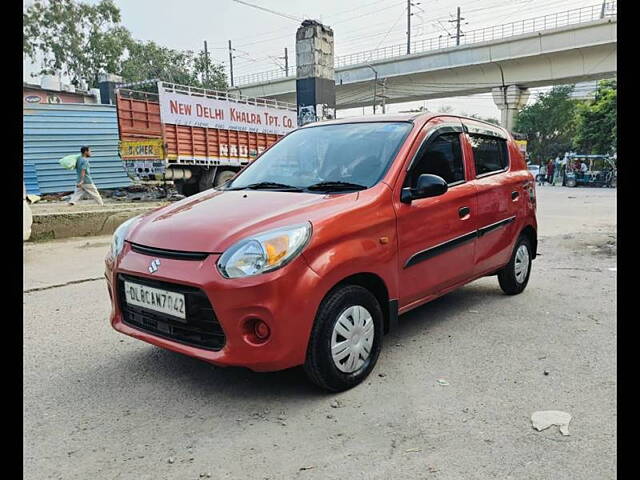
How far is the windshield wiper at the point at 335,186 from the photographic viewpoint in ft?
11.1

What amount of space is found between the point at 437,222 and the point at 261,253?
60.1 inches

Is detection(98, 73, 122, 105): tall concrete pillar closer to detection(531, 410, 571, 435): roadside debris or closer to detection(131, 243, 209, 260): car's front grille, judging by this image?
detection(131, 243, 209, 260): car's front grille

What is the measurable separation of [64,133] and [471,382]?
18141 mm

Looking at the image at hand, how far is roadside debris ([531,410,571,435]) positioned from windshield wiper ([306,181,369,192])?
166cm

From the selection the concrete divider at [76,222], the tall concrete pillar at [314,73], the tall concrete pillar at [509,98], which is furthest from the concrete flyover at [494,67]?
the concrete divider at [76,222]

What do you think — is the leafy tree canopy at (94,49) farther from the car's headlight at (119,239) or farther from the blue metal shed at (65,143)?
the car's headlight at (119,239)

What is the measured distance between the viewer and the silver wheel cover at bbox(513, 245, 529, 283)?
16.6 ft

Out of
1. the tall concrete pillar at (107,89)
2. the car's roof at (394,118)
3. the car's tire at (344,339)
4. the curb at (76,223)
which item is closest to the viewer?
the car's tire at (344,339)

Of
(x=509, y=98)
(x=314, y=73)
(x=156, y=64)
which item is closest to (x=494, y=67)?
(x=509, y=98)

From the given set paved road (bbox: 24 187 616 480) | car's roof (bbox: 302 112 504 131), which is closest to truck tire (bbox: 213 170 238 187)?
paved road (bbox: 24 187 616 480)

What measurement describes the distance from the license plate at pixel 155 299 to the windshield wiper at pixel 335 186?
3.87 ft

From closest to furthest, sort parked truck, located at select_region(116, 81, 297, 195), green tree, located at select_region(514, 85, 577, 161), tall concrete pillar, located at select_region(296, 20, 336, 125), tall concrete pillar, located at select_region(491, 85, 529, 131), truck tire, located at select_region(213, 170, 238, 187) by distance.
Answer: parked truck, located at select_region(116, 81, 297, 195) → truck tire, located at select_region(213, 170, 238, 187) → tall concrete pillar, located at select_region(296, 20, 336, 125) → tall concrete pillar, located at select_region(491, 85, 529, 131) → green tree, located at select_region(514, 85, 577, 161)
